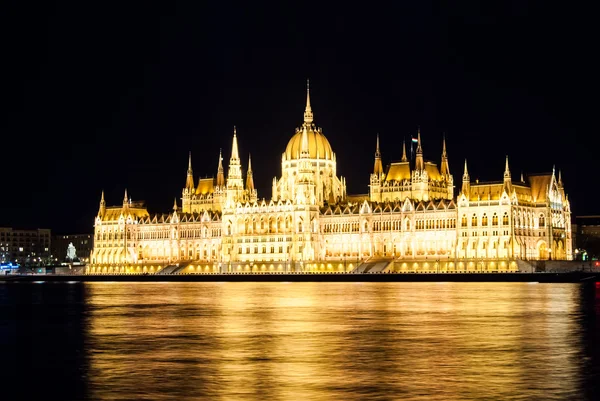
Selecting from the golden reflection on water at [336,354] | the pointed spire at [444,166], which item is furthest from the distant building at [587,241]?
the golden reflection on water at [336,354]

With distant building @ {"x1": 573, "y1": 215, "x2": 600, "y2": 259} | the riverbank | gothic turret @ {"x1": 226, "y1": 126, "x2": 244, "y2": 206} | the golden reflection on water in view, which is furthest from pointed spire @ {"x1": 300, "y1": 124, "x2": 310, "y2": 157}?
the golden reflection on water

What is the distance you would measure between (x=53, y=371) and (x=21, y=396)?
189 inches

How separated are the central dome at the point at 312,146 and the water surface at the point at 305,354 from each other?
371 ft

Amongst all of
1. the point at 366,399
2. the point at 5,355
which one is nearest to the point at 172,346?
the point at 5,355

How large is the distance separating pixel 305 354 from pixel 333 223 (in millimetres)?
128017

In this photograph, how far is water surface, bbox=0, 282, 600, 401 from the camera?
90.1 feet

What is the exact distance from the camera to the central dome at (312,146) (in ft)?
566

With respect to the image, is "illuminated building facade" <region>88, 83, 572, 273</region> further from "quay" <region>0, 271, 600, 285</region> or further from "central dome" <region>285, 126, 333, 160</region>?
"quay" <region>0, 271, 600, 285</region>

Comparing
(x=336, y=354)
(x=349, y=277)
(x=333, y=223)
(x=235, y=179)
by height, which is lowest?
(x=336, y=354)

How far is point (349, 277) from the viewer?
456ft

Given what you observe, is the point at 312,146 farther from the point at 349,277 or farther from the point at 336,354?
the point at 336,354

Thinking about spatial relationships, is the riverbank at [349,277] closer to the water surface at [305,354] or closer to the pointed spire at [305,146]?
the pointed spire at [305,146]

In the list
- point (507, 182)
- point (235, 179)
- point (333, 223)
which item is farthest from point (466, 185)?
point (235, 179)

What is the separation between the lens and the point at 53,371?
31672mm
